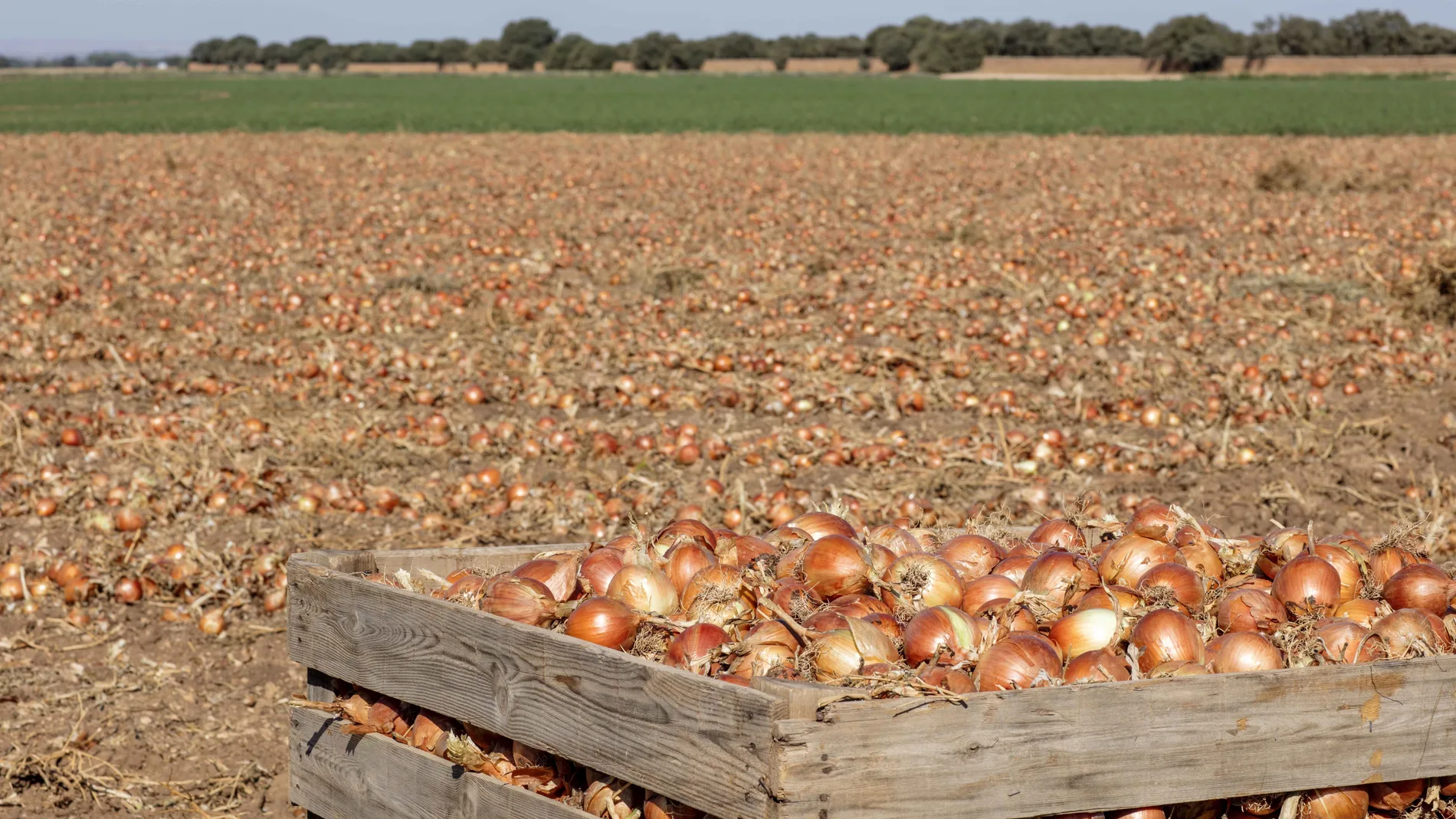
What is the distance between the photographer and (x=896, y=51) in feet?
337

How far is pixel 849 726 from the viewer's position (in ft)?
6.55

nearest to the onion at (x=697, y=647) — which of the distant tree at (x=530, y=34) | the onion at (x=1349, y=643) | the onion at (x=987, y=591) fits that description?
the onion at (x=987, y=591)

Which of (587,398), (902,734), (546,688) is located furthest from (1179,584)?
(587,398)

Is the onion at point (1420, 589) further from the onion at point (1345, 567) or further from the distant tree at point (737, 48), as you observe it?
the distant tree at point (737, 48)

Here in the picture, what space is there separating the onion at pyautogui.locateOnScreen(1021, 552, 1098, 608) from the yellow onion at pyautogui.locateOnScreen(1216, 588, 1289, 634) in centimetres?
29

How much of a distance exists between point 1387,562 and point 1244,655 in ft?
2.38

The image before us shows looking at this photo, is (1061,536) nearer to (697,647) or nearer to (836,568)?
(836,568)

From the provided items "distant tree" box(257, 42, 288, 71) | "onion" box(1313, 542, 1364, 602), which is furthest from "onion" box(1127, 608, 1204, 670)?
"distant tree" box(257, 42, 288, 71)

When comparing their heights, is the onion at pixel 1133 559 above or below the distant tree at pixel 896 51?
below

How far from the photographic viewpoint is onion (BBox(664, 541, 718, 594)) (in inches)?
110

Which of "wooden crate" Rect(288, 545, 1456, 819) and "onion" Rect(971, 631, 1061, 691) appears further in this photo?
"onion" Rect(971, 631, 1061, 691)

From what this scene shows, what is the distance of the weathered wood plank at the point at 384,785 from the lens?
7.95 feet

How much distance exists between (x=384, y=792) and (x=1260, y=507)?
4.54 meters

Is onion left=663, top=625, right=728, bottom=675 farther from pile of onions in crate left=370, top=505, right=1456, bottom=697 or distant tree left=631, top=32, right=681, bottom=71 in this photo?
distant tree left=631, top=32, right=681, bottom=71
